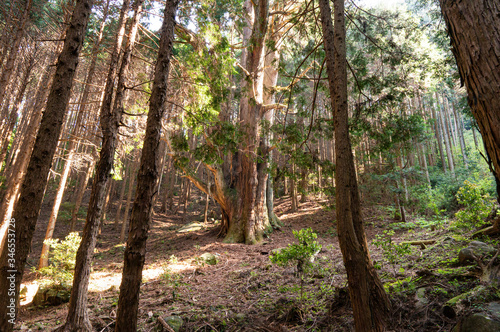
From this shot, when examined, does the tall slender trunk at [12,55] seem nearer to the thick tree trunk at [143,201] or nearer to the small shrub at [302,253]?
the thick tree trunk at [143,201]

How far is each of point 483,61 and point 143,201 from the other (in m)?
3.50

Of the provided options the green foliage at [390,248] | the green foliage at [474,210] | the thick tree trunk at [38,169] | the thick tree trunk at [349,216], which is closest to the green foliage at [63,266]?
the thick tree trunk at [38,169]

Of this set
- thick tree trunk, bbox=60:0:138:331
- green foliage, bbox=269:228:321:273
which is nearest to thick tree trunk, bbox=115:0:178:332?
thick tree trunk, bbox=60:0:138:331

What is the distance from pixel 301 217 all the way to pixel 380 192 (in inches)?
193

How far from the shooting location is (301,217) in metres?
14.4

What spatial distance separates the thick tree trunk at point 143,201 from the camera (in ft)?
9.88

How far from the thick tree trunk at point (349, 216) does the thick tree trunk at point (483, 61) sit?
1.52 m

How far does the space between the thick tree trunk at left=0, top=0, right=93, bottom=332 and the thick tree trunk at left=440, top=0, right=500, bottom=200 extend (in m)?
4.03

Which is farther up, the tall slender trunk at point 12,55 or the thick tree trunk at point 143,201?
the tall slender trunk at point 12,55

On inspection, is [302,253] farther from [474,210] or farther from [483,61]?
[474,210]

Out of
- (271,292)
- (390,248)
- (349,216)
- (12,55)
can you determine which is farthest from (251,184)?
(12,55)

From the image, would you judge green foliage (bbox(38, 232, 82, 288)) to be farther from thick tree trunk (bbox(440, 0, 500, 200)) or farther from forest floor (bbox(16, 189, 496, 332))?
thick tree trunk (bbox(440, 0, 500, 200))

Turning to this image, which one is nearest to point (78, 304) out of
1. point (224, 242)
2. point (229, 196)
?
point (224, 242)

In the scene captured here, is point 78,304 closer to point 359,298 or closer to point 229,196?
point 359,298
